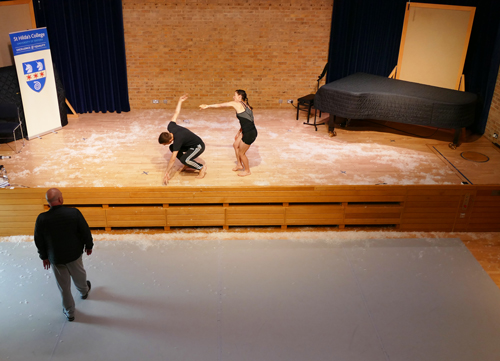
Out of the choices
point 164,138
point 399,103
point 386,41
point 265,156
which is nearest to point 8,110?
point 164,138

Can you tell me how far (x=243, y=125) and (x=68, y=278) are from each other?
251cm

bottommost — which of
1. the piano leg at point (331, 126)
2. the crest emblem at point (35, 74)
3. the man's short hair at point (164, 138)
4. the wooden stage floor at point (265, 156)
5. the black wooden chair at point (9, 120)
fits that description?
the wooden stage floor at point (265, 156)

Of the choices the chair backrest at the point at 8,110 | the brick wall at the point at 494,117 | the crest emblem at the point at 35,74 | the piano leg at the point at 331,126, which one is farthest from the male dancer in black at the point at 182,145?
the brick wall at the point at 494,117

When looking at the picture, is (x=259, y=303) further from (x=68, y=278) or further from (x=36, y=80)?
(x=36, y=80)

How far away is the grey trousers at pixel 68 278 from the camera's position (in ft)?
12.7

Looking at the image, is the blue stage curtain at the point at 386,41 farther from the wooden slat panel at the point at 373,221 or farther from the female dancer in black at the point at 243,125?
the female dancer in black at the point at 243,125

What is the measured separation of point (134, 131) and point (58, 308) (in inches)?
137

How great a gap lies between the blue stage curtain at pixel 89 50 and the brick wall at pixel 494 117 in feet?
19.5

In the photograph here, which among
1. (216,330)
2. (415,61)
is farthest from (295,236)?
(415,61)

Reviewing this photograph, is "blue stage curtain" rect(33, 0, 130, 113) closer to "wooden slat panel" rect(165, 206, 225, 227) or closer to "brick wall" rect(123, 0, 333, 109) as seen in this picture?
"brick wall" rect(123, 0, 333, 109)

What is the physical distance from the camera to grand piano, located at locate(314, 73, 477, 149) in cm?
624

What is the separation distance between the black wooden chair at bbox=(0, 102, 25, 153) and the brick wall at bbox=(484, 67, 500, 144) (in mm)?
6813

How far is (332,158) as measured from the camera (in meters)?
6.21

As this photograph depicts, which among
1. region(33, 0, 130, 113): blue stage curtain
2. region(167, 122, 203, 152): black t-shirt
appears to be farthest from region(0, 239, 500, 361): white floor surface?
region(33, 0, 130, 113): blue stage curtain
